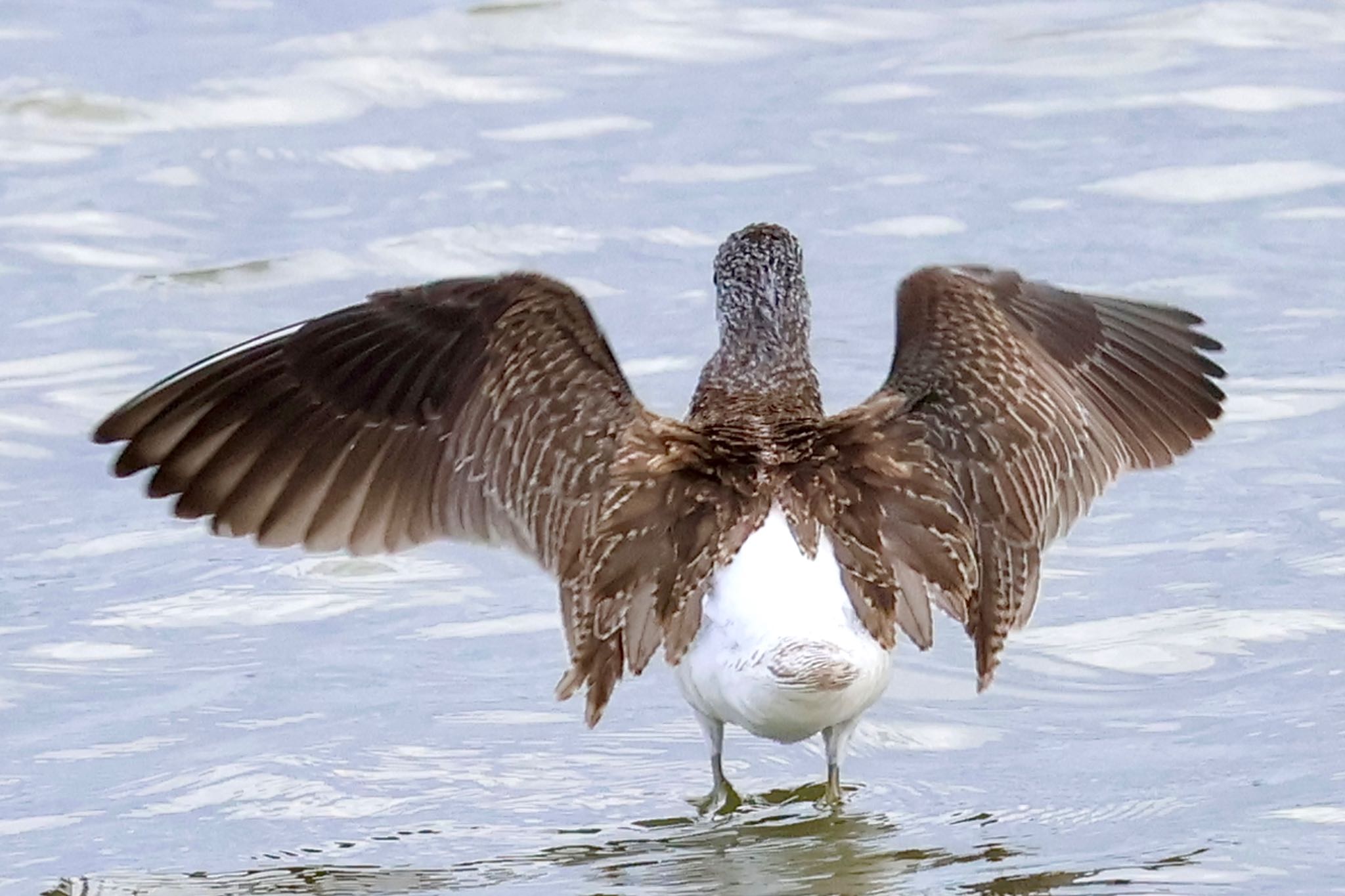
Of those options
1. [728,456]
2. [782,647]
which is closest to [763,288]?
[728,456]

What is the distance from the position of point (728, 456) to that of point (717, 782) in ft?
3.01

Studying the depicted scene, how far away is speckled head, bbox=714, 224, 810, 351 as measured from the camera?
303 inches

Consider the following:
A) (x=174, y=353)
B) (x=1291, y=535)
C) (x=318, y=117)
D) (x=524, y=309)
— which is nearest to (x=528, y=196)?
(x=318, y=117)

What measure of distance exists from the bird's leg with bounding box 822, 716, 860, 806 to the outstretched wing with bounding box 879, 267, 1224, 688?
0.40 metres

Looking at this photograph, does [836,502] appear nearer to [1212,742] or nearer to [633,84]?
[1212,742]

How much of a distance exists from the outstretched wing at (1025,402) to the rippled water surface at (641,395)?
0.61 m

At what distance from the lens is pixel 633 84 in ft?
47.9

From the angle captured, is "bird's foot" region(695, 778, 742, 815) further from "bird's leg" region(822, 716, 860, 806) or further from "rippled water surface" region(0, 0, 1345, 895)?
"bird's leg" region(822, 716, 860, 806)

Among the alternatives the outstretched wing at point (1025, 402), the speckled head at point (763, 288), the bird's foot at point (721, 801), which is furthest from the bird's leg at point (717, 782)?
the speckled head at point (763, 288)

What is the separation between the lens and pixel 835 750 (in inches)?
271

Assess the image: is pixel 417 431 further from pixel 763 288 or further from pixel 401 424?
pixel 763 288

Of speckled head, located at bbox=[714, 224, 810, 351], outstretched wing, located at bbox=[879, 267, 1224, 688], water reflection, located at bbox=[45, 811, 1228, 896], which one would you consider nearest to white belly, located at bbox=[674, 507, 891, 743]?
water reflection, located at bbox=[45, 811, 1228, 896]

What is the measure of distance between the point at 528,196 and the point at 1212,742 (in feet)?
21.8

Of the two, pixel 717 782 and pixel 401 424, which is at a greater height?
pixel 401 424
